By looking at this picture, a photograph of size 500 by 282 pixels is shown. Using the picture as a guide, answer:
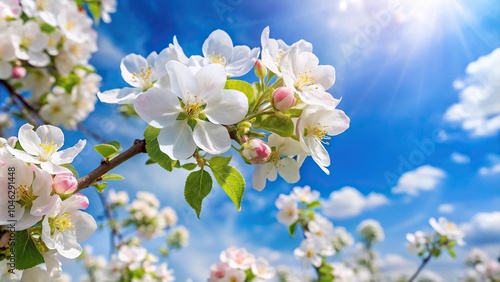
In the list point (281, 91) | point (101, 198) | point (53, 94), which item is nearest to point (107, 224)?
point (101, 198)

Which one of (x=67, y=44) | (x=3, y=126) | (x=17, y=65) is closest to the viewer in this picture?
(x=17, y=65)

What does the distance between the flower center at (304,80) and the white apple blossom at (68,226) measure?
1.88 ft

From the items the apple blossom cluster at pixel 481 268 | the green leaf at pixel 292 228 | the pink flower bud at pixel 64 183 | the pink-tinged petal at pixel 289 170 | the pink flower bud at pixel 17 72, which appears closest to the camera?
the pink flower bud at pixel 64 183

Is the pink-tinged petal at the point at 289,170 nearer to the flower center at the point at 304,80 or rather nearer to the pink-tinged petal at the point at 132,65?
the flower center at the point at 304,80

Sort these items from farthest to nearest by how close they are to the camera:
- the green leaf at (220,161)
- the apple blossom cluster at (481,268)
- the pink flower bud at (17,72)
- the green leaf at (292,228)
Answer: the apple blossom cluster at (481,268) → the green leaf at (292,228) → the pink flower bud at (17,72) → the green leaf at (220,161)

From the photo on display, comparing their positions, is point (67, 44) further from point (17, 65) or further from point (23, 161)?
point (23, 161)

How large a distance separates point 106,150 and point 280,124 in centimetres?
41

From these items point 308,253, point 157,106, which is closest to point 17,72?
point 157,106

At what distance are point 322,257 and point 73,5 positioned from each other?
8.04 feet

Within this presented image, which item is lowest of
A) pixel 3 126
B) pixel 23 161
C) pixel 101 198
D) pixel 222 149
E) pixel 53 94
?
pixel 3 126

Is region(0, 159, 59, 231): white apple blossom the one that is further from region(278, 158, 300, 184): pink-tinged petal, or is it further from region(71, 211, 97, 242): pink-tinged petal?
region(278, 158, 300, 184): pink-tinged petal

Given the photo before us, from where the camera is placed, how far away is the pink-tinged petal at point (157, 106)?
0.84 metres

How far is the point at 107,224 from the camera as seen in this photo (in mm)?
3461

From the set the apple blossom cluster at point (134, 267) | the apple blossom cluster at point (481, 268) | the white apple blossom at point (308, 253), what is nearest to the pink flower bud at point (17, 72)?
the apple blossom cluster at point (134, 267)
